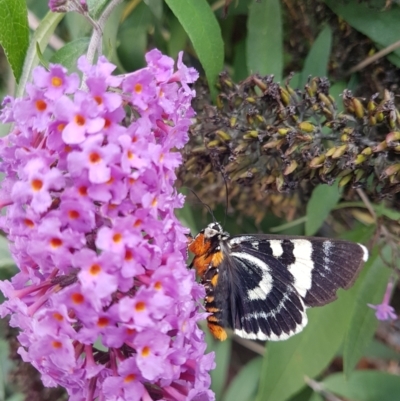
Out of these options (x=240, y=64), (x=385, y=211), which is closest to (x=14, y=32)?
(x=240, y=64)

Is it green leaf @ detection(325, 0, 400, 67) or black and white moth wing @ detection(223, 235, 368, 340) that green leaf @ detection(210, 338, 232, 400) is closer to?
black and white moth wing @ detection(223, 235, 368, 340)

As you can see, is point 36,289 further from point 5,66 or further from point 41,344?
point 5,66

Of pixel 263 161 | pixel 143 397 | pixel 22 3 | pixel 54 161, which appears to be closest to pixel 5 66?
pixel 22 3

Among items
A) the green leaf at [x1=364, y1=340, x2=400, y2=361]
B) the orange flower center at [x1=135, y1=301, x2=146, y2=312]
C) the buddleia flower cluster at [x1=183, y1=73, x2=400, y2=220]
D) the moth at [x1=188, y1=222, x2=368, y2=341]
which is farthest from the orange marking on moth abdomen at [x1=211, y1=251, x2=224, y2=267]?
the green leaf at [x1=364, y1=340, x2=400, y2=361]

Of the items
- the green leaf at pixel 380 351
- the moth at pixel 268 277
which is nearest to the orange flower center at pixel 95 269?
the moth at pixel 268 277

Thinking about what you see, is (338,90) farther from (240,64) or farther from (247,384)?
(247,384)

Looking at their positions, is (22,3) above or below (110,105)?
above

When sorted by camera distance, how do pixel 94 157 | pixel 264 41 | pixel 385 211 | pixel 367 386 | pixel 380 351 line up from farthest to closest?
1. pixel 380 351
2. pixel 367 386
3. pixel 385 211
4. pixel 264 41
5. pixel 94 157
